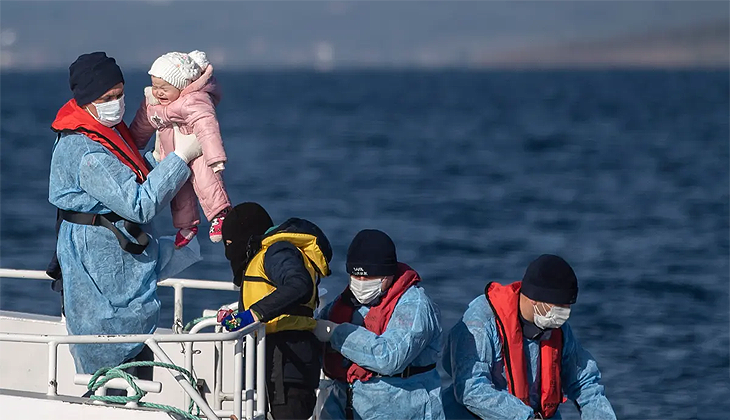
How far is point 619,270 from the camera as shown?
2020 centimetres

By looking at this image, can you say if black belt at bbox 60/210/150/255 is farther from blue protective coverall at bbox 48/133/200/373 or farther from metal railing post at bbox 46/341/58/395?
metal railing post at bbox 46/341/58/395

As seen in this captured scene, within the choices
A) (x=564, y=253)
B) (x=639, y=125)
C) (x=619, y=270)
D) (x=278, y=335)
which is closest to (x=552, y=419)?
(x=278, y=335)

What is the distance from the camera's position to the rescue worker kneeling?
18.0ft

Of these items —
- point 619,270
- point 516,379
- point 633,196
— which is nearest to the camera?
point 516,379

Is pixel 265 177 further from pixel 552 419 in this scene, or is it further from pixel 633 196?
pixel 552 419

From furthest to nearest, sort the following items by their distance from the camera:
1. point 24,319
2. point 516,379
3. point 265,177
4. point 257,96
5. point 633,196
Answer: point 257,96 → point 265,177 → point 633,196 → point 24,319 → point 516,379

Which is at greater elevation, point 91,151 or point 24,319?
point 91,151

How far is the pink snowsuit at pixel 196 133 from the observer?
5555 millimetres

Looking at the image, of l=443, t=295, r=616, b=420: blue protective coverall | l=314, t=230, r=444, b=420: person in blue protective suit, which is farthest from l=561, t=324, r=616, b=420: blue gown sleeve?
l=314, t=230, r=444, b=420: person in blue protective suit

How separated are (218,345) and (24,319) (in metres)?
2.03

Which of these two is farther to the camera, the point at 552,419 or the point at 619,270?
the point at 619,270

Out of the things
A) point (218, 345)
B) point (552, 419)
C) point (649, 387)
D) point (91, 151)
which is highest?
point (91, 151)

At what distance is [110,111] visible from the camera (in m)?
5.43

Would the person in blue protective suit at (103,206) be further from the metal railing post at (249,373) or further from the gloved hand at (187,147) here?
the metal railing post at (249,373)
